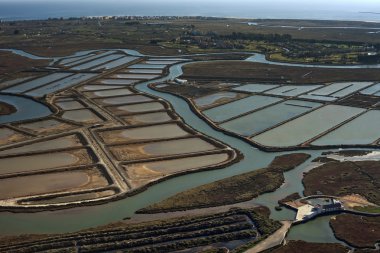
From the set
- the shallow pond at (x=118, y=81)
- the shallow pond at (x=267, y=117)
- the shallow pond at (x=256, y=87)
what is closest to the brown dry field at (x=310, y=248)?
the shallow pond at (x=267, y=117)

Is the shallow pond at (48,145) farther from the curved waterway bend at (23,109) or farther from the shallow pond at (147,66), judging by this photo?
the shallow pond at (147,66)

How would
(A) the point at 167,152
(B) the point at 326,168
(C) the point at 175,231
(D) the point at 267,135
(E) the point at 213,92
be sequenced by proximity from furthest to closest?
(E) the point at 213,92, (D) the point at 267,135, (A) the point at 167,152, (B) the point at 326,168, (C) the point at 175,231

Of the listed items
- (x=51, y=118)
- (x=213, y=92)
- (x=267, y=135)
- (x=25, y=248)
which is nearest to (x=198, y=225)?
(x=25, y=248)

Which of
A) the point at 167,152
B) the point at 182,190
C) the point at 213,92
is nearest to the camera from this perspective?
the point at 182,190

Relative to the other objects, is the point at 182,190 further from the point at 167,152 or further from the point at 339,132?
the point at 339,132

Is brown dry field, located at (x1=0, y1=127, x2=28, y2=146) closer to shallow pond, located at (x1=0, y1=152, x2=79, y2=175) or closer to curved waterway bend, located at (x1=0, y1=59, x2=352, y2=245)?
shallow pond, located at (x1=0, y1=152, x2=79, y2=175)

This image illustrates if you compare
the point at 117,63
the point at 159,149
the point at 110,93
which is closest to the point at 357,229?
the point at 159,149

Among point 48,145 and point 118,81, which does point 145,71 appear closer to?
point 118,81
